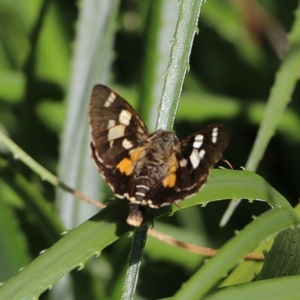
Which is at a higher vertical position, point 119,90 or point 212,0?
point 212,0

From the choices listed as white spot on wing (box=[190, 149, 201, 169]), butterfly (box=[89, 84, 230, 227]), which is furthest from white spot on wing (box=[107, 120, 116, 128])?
white spot on wing (box=[190, 149, 201, 169])

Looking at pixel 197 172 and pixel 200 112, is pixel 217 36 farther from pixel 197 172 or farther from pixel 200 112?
pixel 197 172

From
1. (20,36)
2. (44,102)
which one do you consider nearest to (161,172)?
(44,102)

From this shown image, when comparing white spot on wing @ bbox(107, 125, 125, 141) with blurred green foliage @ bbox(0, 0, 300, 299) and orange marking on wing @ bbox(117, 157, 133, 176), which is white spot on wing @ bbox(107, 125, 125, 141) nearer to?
orange marking on wing @ bbox(117, 157, 133, 176)

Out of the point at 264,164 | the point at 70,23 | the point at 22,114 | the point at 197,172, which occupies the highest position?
the point at 197,172

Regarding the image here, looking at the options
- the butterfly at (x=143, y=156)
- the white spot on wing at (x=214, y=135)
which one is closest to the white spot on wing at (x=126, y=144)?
the butterfly at (x=143, y=156)

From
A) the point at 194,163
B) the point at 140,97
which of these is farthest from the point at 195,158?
the point at 140,97

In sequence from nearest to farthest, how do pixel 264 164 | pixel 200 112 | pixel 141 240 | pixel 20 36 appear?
pixel 141 240
pixel 200 112
pixel 20 36
pixel 264 164

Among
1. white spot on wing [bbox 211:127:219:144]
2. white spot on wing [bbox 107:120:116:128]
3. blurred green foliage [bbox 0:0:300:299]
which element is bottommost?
blurred green foliage [bbox 0:0:300:299]
